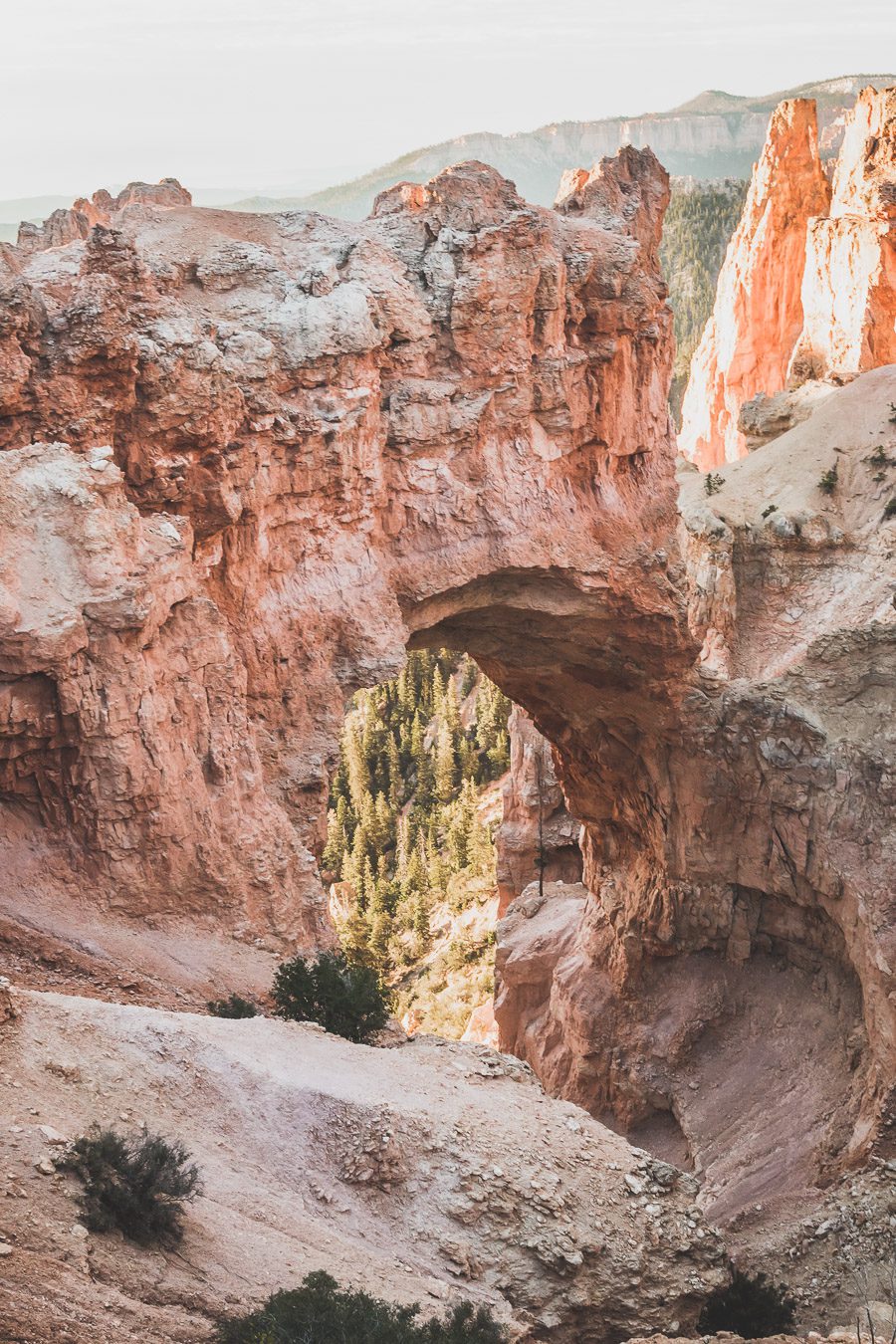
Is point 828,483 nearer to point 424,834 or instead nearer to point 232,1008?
point 232,1008

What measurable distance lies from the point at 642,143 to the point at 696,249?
39562mm

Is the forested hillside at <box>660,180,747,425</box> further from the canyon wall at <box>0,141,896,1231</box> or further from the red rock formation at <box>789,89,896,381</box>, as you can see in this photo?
the canyon wall at <box>0,141,896,1231</box>

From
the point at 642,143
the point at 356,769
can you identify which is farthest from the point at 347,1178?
the point at 642,143

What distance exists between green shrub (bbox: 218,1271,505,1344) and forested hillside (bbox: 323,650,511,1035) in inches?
1221

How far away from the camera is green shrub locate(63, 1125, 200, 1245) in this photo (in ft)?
35.2

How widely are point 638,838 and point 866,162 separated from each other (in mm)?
33847

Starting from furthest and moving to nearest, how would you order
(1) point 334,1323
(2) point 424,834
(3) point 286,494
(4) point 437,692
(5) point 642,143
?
(5) point 642,143 → (4) point 437,692 → (2) point 424,834 → (3) point 286,494 → (1) point 334,1323

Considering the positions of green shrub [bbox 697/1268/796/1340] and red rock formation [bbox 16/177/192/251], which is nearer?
green shrub [bbox 697/1268/796/1340]

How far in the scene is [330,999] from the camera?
17.3 meters

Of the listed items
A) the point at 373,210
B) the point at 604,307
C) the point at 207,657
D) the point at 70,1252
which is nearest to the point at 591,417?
the point at 604,307

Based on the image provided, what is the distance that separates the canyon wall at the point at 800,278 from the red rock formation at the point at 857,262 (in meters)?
0.05

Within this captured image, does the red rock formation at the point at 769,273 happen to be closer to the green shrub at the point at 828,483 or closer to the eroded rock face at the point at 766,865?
the green shrub at the point at 828,483

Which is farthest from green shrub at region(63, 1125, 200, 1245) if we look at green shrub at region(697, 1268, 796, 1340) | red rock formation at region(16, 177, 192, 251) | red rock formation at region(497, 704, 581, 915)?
red rock formation at region(497, 704, 581, 915)

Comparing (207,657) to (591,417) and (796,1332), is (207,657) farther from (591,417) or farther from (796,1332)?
(796,1332)
